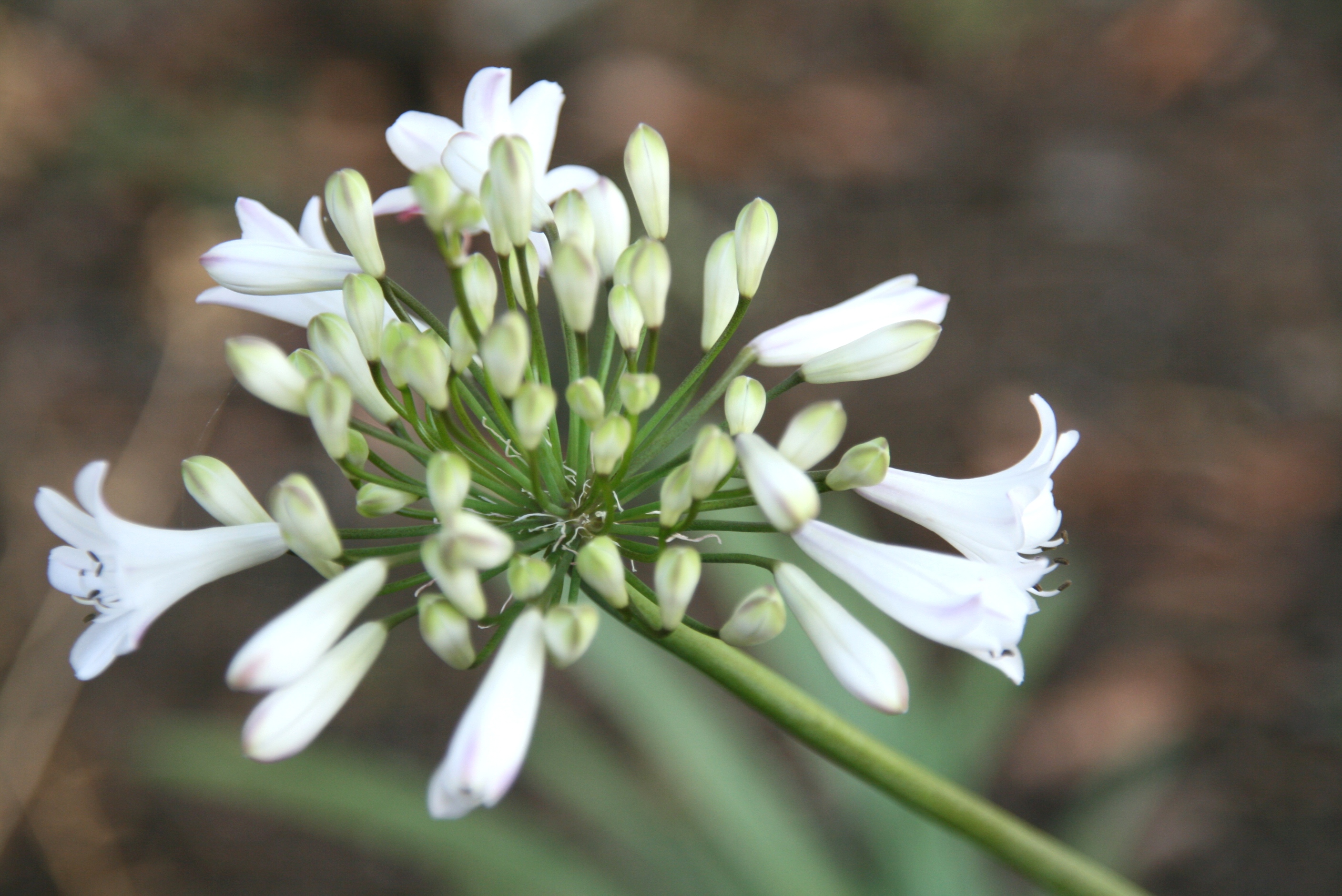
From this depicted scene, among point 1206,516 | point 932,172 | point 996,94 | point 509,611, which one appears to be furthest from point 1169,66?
point 509,611

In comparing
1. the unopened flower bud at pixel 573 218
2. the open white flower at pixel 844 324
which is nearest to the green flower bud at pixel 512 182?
the unopened flower bud at pixel 573 218

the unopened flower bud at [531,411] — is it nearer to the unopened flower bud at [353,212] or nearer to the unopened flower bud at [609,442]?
the unopened flower bud at [609,442]

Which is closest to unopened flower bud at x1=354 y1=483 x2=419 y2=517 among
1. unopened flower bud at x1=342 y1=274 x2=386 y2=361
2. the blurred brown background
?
unopened flower bud at x1=342 y1=274 x2=386 y2=361

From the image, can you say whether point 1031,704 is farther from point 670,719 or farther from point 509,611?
point 509,611

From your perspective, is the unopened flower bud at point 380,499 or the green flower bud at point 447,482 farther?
A: the unopened flower bud at point 380,499

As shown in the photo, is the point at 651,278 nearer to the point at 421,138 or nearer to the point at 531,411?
the point at 531,411

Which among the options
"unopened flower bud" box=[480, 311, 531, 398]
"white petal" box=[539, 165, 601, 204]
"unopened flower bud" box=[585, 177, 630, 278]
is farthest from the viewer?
"white petal" box=[539, 165, 601, 204]

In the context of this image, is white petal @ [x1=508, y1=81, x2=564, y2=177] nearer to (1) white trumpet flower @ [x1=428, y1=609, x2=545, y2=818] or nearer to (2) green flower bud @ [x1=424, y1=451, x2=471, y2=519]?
(2) green flower bud @ [x1=424, y1=451, x2=471, y2=519]

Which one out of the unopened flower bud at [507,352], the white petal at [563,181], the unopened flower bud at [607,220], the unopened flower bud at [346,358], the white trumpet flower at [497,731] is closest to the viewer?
the white trumpet flower at [497,731]
